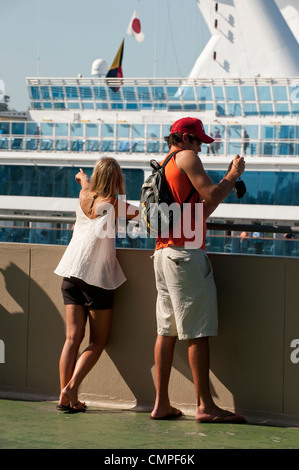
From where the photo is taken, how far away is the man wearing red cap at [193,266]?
4207mm

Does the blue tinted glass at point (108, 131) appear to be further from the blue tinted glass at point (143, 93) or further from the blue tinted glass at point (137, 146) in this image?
the blue tinted glass at point (143, 93)

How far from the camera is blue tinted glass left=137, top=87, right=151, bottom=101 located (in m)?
39.3

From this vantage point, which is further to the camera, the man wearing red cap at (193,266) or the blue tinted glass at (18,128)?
the blue tinted glass at (18,128)

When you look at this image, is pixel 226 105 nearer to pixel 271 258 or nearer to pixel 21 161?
pixel 21 161

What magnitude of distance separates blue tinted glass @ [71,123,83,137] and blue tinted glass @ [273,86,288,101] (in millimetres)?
8638

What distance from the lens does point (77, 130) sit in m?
38.1

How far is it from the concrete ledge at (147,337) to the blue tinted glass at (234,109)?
33.9m

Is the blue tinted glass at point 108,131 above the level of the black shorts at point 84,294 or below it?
above

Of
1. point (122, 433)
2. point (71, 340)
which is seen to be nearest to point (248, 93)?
point (71, 340)

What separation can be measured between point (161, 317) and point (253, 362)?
0.55 m

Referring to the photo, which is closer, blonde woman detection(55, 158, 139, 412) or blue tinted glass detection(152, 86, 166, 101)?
blonde woman detection(55, 158, 139, 412)

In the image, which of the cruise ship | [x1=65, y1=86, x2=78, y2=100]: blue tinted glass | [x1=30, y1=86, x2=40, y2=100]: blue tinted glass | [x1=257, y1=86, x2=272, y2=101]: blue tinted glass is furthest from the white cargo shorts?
[x1=30, y1=86, x2=40, y2=100]: blue tinted glass

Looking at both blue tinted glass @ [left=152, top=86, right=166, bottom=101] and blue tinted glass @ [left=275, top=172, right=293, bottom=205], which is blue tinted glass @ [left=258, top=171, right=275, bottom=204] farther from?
blue tinted glass @ [left=152, top=86, right=166, bottom=101]

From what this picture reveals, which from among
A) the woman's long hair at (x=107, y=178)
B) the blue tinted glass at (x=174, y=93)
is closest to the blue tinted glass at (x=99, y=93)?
the blue tinted glass at (x=174, y=93)
